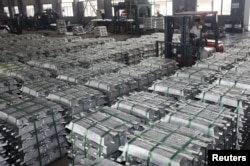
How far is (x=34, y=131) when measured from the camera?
5.51m

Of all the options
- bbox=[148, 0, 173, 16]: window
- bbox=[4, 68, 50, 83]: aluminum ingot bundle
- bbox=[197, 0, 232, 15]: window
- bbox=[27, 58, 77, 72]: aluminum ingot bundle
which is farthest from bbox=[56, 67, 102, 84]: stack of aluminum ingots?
bbox=[148, 0, 173, 16]: window

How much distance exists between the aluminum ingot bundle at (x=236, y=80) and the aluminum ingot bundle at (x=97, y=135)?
3.35 meters

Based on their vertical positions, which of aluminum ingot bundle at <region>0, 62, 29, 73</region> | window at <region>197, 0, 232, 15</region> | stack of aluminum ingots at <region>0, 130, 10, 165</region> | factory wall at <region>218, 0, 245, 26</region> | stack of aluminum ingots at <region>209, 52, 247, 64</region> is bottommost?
stack of aluminum ingots at <region>0, 130, 10, 165</region>

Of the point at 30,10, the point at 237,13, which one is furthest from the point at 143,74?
the point at 30,10

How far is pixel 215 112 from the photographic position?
497cm

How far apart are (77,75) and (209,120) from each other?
4.88 m

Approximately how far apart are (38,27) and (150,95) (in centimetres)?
3389

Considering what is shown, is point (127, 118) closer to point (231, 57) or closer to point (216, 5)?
point (231, 57)

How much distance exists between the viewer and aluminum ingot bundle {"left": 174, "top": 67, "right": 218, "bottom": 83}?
24.8 feet

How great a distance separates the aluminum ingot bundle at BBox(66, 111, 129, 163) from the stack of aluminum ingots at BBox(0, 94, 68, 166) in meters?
0.92

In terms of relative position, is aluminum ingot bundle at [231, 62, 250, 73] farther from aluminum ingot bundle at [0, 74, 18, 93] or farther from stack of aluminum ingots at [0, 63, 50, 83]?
aluminum ingot bundle at [0, 74, 18, 93]

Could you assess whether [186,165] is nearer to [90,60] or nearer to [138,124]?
[138,124]

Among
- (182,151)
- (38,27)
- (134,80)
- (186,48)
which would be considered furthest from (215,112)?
(38,27)

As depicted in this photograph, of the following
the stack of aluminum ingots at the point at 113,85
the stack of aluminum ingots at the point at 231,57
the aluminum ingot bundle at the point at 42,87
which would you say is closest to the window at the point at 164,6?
the stack of aluminum ingots at the point at 231,57
